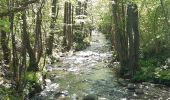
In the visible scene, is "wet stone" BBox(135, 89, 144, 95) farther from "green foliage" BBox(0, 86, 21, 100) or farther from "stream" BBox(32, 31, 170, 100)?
"green foliage" BBox(0, 86, 21, 100)

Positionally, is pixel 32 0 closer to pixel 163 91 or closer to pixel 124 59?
pixel 163 91

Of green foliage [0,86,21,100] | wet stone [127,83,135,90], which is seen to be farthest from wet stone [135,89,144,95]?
green foliage [0,86,21,100]

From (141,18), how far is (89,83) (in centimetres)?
1374

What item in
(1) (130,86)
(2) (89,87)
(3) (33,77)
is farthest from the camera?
(2) (89,87)

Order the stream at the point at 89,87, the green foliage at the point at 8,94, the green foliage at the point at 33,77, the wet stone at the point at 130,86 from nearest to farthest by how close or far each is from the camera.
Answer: the green foliage at the point at 8,94 < the stream at the point at 89,87 < the green foliage at the point at 33,77 < the wet stone at the point at 130,86

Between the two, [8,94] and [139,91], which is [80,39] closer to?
[139,91]

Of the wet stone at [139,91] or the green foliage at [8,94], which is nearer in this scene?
the green foliage at [8,94]

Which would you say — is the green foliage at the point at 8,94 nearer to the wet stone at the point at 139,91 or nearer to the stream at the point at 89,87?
the stream at the point at 89,87

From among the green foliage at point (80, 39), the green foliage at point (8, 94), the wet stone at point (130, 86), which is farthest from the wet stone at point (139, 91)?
the green foliage at point (80, 39)

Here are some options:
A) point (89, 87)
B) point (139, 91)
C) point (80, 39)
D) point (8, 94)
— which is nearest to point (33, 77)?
point (89, 87)

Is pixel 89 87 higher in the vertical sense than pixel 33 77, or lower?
lower

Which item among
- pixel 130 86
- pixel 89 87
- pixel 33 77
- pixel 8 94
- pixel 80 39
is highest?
pixel 8 94

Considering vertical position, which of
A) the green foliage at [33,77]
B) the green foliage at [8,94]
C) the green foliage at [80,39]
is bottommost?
the green foliage at [80,39]

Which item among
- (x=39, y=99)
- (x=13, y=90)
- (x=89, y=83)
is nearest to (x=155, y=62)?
(x=89, y=83)
